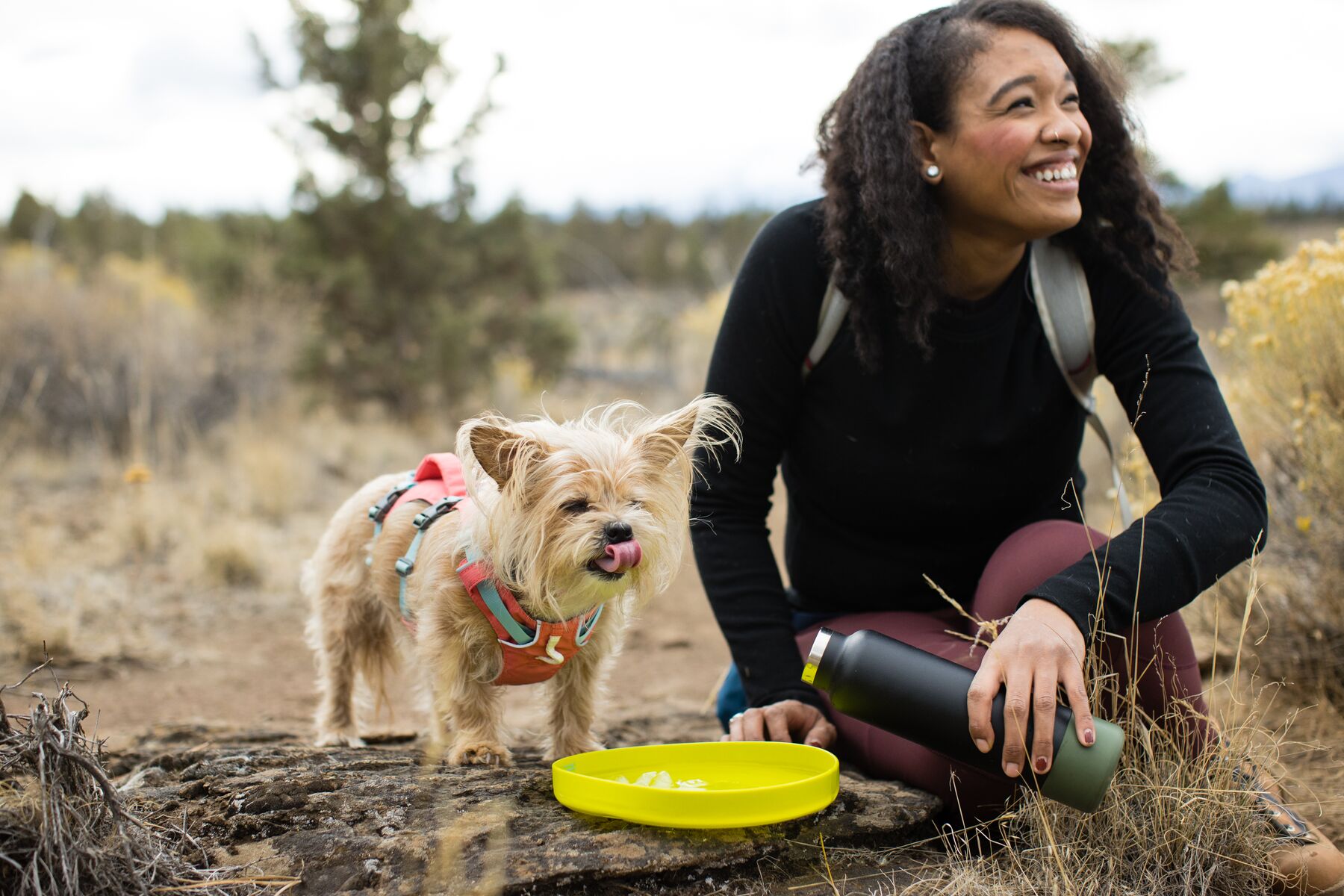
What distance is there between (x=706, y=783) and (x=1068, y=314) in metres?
1.64

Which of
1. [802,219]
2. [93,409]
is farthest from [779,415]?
[93,409]

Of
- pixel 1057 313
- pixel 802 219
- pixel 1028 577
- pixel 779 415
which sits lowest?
pixel 1028 577

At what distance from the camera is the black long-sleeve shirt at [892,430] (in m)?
2.84

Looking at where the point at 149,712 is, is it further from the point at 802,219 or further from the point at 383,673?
the point at 802,219

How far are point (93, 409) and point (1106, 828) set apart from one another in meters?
10.2

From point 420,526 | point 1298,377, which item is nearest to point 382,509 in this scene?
point 420,526

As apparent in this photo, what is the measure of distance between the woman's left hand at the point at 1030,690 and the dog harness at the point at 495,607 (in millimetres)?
1095

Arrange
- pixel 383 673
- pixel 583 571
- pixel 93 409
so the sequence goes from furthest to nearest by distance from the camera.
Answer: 1. pixel 93 409
2. pixel 383 673
3. pixel 583 571

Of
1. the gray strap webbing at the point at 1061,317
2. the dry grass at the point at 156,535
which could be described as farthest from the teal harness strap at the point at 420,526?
the dry grass at the point at 156,535

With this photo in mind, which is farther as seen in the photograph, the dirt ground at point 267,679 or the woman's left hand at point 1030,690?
the dirt ground at point 267,679

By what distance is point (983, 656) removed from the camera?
2674mm

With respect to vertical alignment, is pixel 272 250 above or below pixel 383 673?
above

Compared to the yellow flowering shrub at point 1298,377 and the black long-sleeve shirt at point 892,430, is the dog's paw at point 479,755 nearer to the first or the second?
the black long-sleeve shirt at point 892,430

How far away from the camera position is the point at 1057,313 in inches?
113
